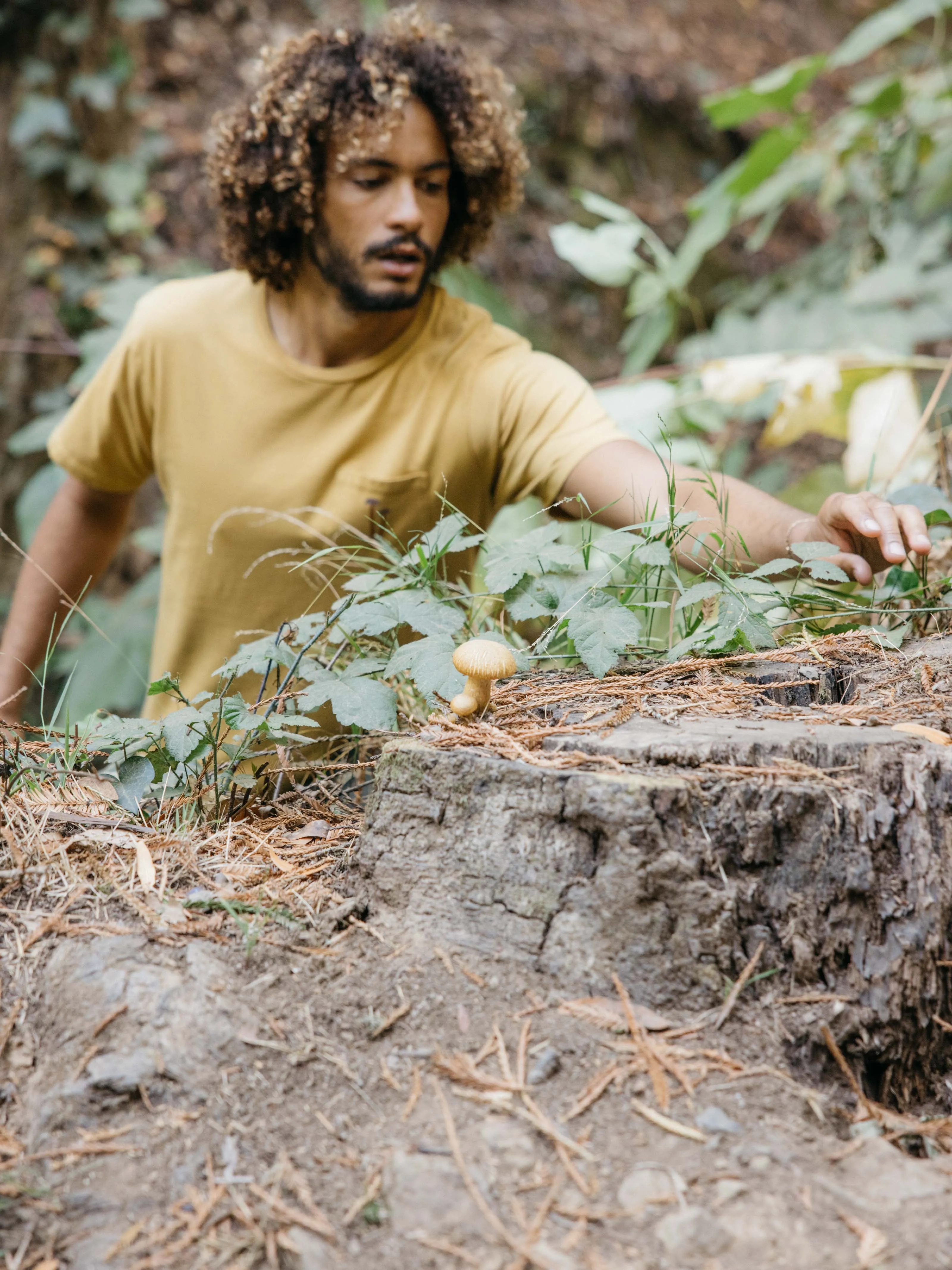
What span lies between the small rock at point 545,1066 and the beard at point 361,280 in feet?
6.20

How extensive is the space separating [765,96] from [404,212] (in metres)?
1.62

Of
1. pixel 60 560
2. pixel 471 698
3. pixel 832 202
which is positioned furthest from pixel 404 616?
pixel 832 202

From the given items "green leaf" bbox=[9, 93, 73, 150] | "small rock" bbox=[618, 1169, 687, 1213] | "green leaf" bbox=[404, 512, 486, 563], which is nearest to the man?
"green leaf" bbox=[404, 512, 486, 563]

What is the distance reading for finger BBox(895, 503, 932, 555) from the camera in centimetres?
154

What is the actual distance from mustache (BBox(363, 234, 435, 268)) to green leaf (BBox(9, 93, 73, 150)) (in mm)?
2646

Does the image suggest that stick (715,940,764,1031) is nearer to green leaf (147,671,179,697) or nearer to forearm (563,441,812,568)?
forearm (563,441,812,568)

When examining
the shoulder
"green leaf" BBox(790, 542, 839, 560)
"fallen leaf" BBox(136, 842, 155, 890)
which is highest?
the shoulder

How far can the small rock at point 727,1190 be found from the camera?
92 centimetres

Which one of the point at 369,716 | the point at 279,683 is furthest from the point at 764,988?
the point at 279,683

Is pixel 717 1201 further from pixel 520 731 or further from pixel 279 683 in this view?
pixel 279 683

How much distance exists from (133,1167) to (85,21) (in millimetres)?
4746

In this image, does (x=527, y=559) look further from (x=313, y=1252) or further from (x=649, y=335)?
(x=649, y=335)

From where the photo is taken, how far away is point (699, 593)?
1.47 m

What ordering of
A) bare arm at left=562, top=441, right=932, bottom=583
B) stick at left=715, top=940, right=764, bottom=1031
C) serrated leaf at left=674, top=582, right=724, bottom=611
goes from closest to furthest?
stick at left=715, top=940, right=764, bottom=1031, serrated leaf at left=674, top=582, right=724, bottom=611, bare arm at left=562, top=441, right=932, bottom=583
